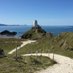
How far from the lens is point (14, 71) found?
22.3 meters

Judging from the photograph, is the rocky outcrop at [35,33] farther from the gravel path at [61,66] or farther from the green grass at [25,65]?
the green grass at [25,65]

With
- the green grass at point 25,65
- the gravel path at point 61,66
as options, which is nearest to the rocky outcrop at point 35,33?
the gravel path at point 61,66

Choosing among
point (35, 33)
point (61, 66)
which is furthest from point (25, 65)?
point (35, 33)

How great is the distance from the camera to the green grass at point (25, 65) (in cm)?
2271

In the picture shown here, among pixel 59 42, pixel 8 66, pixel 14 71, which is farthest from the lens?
pixel 59 42

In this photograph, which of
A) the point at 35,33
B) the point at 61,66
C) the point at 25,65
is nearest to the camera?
the point at 25,65

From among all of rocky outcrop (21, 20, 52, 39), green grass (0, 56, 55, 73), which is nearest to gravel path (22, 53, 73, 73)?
green grass (0, 56, 55, 73)

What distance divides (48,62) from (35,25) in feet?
207

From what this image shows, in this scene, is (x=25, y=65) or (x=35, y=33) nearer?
(x=25, y=65)

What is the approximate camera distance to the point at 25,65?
2500 centimetres

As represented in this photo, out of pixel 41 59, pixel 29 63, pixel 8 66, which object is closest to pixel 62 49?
pixel 41 59

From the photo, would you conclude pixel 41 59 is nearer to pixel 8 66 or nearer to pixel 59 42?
pixel 8 66

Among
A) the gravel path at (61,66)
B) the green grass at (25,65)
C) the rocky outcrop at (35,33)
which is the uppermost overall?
the green grass at (25,65)

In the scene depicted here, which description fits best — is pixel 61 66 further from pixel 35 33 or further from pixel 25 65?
pixel 35 33
